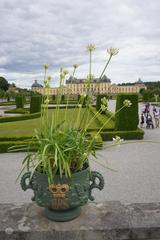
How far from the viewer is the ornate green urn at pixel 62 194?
6.98 feet

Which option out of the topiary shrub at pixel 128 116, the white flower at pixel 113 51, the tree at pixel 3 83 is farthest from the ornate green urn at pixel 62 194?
the tree at pixel 3 83

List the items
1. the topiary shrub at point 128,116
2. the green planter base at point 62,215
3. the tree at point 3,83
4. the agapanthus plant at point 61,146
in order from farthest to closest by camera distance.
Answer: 1. the tree at point 3,83
2. the topiary shrub at point 128,116
3. the green planter base at point 62,215
4. the agapanthus plant at point 61,146

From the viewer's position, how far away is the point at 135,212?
7.91 feet

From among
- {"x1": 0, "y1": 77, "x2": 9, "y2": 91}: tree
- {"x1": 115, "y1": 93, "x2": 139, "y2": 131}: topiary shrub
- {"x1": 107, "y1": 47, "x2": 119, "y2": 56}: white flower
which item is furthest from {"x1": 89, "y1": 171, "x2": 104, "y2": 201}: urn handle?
{"x1": 0, "y1": 77, "x2": 9, "y2": 91}: tree

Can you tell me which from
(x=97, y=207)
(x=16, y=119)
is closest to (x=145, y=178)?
(x=97, y=207)

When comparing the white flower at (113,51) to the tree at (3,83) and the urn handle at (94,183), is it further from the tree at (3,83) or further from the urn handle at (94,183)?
the tree at (3,83)

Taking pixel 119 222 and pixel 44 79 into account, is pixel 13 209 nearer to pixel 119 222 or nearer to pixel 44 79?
pixel 119 222

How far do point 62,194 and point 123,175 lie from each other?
15.7 feet

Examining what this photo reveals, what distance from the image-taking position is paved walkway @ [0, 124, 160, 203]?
Result: 543cm

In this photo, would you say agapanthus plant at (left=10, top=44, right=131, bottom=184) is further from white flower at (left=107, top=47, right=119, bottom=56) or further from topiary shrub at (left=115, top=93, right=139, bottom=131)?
topiary shrub at (left=115, top=93, right=139, bottom=131)

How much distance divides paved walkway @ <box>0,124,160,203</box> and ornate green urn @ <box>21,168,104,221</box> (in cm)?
140

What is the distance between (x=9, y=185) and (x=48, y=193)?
4350 mm

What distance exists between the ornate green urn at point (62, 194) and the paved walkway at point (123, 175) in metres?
1.40

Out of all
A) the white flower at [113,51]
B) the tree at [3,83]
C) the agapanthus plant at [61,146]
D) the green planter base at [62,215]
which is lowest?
the green planter base at [62,215]
